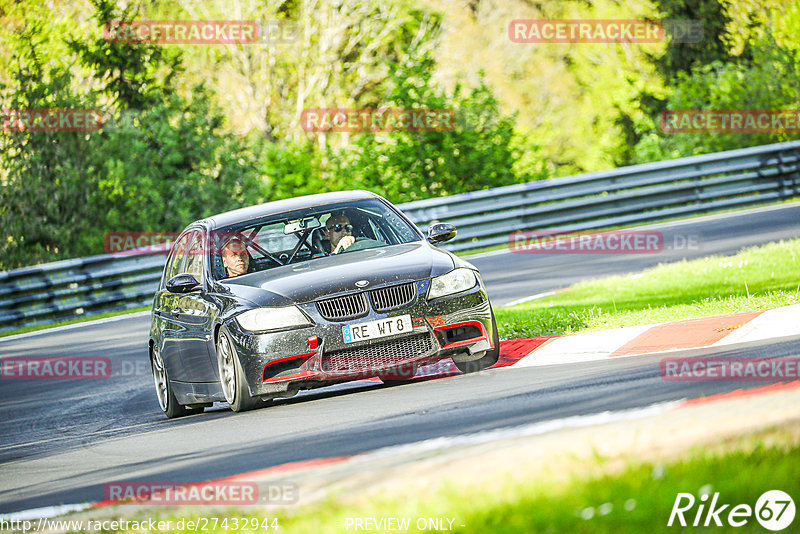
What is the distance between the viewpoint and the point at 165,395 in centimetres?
1054

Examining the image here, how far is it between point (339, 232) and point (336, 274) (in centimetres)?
112

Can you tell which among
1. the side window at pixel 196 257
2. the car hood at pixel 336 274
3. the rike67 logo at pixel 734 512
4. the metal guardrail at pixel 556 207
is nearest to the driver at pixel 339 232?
the car hood at pixel 336 274

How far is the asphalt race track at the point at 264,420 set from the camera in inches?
267

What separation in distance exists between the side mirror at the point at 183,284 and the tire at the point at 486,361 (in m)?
2.24

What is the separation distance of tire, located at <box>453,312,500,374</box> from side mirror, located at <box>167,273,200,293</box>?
2.24 m

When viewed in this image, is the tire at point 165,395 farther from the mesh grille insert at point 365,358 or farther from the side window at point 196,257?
the mesh grille insert at point 365,358

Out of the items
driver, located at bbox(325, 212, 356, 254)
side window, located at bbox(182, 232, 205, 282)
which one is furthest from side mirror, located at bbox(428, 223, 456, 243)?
side window, located at bbox(182, 232, 205, 282)

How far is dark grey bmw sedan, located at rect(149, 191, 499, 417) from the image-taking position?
28.7 feet

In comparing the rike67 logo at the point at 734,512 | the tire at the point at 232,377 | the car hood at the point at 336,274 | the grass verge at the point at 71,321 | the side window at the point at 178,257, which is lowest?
the grass verge at the point at 71,321

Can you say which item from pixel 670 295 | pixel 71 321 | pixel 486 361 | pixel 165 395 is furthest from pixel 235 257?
pixel 71 321

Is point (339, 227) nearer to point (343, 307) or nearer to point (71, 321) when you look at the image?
point (343, 307)

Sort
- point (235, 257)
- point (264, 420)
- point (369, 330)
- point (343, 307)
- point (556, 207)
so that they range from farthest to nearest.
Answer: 1. point (556, 207)
2. point (235, 257)
3. point (343, 307)
4. point (369, 330)
5. point (264, 420)

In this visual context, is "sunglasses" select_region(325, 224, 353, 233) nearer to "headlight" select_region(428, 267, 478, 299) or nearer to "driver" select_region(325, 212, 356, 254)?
"driver" select_region(325, 212, 356, 254)

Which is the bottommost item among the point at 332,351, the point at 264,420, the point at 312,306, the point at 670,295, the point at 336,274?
the point at 670,295
